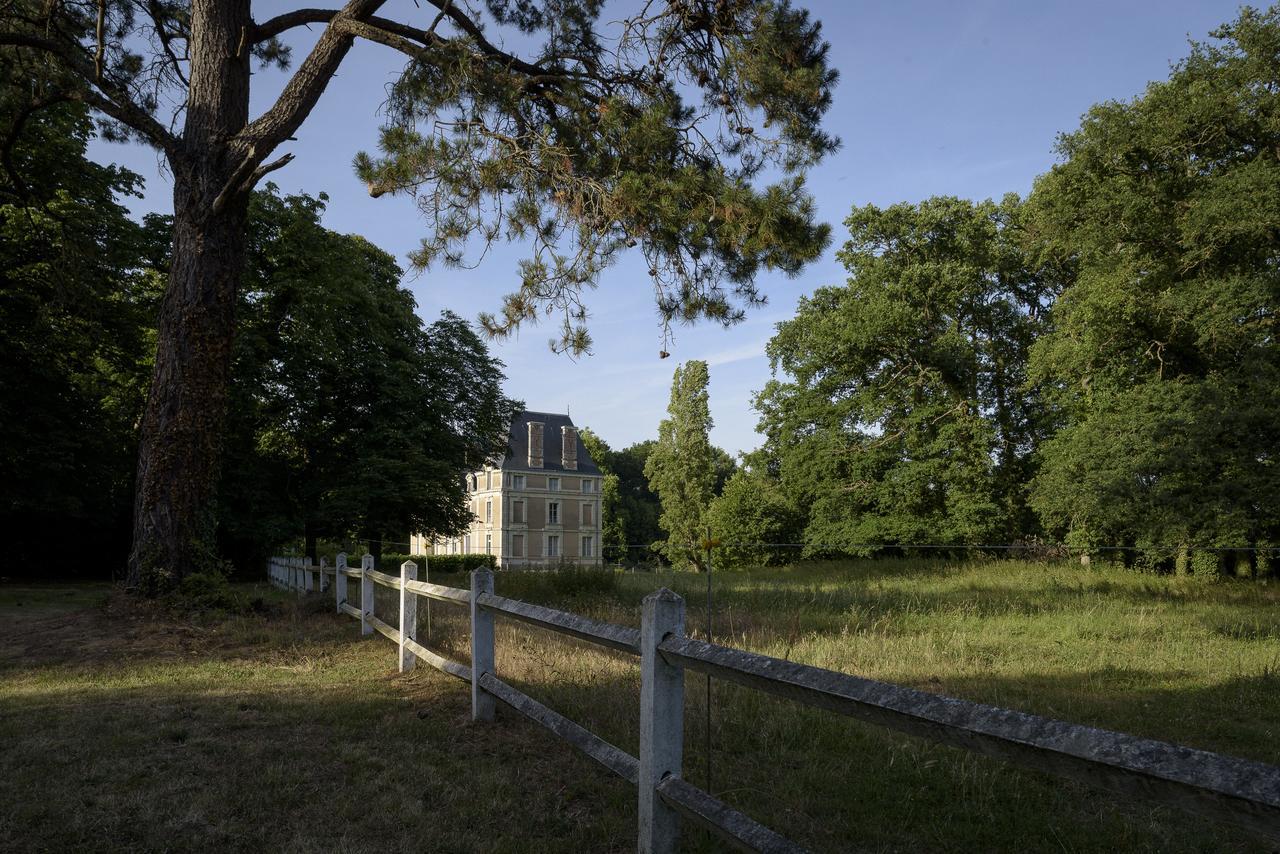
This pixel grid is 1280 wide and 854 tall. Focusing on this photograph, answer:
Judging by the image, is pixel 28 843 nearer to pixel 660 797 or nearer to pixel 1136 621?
pixel 660 797

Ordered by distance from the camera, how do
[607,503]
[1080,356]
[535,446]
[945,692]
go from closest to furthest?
[945,692]
[1080,356]
[535,446]
[607,503]

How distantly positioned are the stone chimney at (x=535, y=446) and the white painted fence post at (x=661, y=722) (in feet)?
195

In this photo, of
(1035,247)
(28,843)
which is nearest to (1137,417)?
(1035,247)

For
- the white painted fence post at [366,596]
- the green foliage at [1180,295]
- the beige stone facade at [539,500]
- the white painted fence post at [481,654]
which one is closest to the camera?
the white painted fence post at [481,654]

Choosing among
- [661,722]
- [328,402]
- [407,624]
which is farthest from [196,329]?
[328,402]

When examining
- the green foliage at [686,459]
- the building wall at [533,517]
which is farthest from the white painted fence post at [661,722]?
the building wall at [533,517]

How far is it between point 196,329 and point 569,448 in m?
54.4

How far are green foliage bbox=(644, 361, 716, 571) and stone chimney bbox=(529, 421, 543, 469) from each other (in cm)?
1551

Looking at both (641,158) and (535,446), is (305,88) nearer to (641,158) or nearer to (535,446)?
(641,158)

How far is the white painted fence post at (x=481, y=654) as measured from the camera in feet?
18.5

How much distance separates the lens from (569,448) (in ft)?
211

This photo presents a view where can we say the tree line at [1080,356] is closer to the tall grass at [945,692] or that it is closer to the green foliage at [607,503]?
the tall grass at [945,692]

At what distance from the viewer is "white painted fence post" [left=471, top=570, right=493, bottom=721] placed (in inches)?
221

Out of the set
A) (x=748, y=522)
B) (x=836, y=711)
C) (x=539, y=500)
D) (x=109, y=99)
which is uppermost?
(x=109, y=99)
